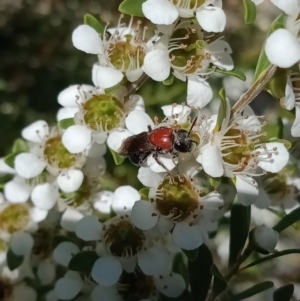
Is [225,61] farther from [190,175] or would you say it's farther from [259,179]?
[259,179]

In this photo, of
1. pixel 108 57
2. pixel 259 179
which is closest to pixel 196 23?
pixel 108 57

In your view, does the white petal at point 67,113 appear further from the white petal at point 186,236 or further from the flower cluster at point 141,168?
the white petal at point 186,236

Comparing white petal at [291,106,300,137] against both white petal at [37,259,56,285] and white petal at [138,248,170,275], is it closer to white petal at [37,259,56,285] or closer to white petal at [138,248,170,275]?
white petal at [138,248,170,275]

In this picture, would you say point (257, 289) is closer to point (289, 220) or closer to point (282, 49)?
point (289, 220)

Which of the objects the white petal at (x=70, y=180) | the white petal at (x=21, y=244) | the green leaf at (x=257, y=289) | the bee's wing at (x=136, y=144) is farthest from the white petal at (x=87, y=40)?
the green leaf at (x=257, y=289)

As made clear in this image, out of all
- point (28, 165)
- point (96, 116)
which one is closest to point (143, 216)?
point (96, 116)
